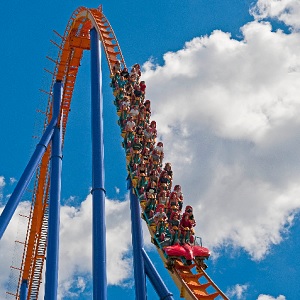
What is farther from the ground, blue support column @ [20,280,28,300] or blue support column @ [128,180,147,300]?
blue support column @ [20,280,28,300]

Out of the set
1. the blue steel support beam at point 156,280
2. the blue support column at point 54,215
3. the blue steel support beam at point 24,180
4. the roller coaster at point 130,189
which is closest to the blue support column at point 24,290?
the roller coaster at point 130,189

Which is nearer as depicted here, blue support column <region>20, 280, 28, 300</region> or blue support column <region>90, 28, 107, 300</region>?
blue support column <region>90, 28, 107, 300</region>

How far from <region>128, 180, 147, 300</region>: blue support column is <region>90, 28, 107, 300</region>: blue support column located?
1.18 meters

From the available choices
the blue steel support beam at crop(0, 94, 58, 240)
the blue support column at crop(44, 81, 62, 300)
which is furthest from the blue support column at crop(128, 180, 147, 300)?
the blue steel support beam at crop(0, 94, 58, 240)

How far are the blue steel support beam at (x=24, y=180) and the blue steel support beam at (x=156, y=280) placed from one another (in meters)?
2.38

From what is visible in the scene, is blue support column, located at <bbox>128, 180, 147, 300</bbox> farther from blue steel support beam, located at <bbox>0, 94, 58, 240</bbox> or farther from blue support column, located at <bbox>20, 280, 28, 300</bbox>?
blue support column, located at <bbox>20, 280, 28, 300</bbox>

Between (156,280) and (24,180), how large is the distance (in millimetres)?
3136

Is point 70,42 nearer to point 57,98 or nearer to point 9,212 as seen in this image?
point 57,98

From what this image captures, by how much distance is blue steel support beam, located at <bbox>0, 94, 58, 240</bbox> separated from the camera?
369 inches

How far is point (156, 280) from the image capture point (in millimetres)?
9312

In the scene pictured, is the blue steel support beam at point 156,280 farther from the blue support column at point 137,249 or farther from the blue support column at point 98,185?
the blue support column at point 98,185

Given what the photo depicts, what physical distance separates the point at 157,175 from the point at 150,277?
68.4 inches

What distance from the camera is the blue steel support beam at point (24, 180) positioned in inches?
369

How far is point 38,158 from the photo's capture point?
1099 cm
